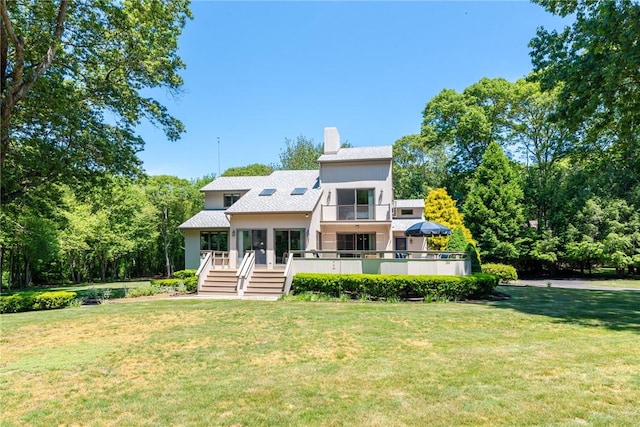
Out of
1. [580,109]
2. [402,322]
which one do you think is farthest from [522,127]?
[402,322]

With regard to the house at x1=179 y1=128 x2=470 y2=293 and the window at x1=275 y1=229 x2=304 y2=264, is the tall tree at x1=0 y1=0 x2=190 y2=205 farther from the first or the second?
the window at x1=275 y1=229 x2=304 y2=264

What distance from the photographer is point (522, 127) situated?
105 ft

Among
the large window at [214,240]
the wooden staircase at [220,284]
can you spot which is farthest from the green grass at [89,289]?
the large window at [214,240]

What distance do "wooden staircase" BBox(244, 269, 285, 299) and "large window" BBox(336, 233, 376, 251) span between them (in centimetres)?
539

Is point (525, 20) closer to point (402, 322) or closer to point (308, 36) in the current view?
point (308, 36)

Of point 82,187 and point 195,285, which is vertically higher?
point 82,187

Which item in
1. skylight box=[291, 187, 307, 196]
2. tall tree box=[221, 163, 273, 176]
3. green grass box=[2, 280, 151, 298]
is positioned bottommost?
green grass box=[2, 280, 151, 298]

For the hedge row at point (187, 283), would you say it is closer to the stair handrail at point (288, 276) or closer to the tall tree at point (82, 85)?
the stair handrail at point (288, 276)

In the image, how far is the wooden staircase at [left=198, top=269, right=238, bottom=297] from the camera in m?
16.9

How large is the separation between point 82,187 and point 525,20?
2103 centimetres

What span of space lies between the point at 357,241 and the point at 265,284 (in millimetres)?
7192

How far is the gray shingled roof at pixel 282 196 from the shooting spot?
18984mm

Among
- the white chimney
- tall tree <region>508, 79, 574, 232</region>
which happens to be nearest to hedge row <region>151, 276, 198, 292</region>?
the white chimney

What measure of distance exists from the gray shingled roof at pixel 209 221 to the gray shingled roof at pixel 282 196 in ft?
10.2
